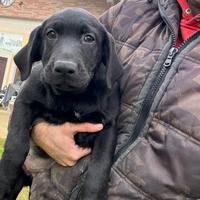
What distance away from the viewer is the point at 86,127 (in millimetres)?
2553

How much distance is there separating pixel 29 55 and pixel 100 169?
2.42 feet

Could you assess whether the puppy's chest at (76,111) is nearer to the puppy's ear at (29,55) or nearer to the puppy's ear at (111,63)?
the puppy's ear at (111,63)

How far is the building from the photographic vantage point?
2106 centimetres

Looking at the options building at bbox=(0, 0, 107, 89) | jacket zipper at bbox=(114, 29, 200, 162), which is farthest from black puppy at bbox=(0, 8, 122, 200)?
building at bbox=(0, 0, 107, 89)

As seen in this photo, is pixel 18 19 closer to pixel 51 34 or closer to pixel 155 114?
pixel 51 34

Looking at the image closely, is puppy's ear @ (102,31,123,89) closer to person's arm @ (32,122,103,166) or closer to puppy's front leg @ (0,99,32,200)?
person's arm @ (32,122,103,166)

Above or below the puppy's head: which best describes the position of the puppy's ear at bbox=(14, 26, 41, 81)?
below

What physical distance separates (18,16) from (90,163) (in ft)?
65.9

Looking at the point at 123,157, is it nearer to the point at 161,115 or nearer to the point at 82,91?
the point at 161,115

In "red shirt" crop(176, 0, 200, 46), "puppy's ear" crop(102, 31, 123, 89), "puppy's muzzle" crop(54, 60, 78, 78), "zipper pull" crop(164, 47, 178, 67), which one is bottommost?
"puppy's ear" crop(102, 31, 123, 89)

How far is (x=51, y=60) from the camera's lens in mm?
2473

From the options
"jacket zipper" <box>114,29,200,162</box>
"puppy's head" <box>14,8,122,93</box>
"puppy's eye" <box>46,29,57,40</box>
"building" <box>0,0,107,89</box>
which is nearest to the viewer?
"jacket zipper" <box>114,29,200,162</box>

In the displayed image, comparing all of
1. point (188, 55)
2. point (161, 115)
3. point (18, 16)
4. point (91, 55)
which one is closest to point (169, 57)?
point (188, 55)

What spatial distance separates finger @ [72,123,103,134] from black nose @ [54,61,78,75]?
11.9 inches
